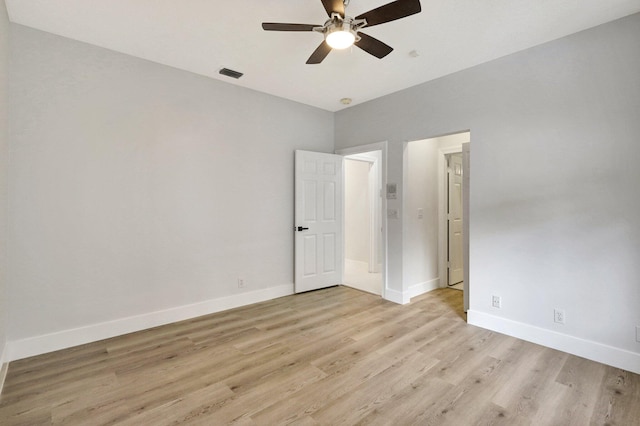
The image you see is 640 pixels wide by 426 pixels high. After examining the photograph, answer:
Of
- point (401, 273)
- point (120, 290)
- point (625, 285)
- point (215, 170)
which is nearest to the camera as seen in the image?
point (625, 285)

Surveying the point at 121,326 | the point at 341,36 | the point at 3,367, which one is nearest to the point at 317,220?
the point at 121,326

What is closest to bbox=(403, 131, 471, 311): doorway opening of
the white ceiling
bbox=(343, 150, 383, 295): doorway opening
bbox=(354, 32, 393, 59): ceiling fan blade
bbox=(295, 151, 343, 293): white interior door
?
bbox=(343, 150, 383, 295): doorway opening

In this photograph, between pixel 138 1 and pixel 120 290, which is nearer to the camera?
pixel 138 1

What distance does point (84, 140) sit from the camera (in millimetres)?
2867

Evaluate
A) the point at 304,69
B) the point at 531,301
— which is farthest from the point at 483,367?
the point at 304,69

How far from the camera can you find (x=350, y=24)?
2082 millimetres

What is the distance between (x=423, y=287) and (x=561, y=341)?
6.12ft

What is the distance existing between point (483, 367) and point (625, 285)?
1.33 metres

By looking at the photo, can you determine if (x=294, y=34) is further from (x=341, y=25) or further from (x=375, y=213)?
(x=375, y=213)

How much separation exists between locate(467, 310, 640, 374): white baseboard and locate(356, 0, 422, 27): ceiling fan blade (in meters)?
2.98

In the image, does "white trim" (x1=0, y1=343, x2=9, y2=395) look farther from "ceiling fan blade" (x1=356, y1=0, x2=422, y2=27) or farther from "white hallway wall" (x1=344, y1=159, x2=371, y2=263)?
"white hallway wall" (x1=344, y1=159, x2=371, y2=263)

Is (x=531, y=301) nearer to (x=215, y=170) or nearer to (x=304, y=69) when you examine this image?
(x=304, y=69)

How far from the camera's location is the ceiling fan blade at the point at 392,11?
185 centimetres

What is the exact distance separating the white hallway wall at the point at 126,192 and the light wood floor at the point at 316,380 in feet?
1.34
